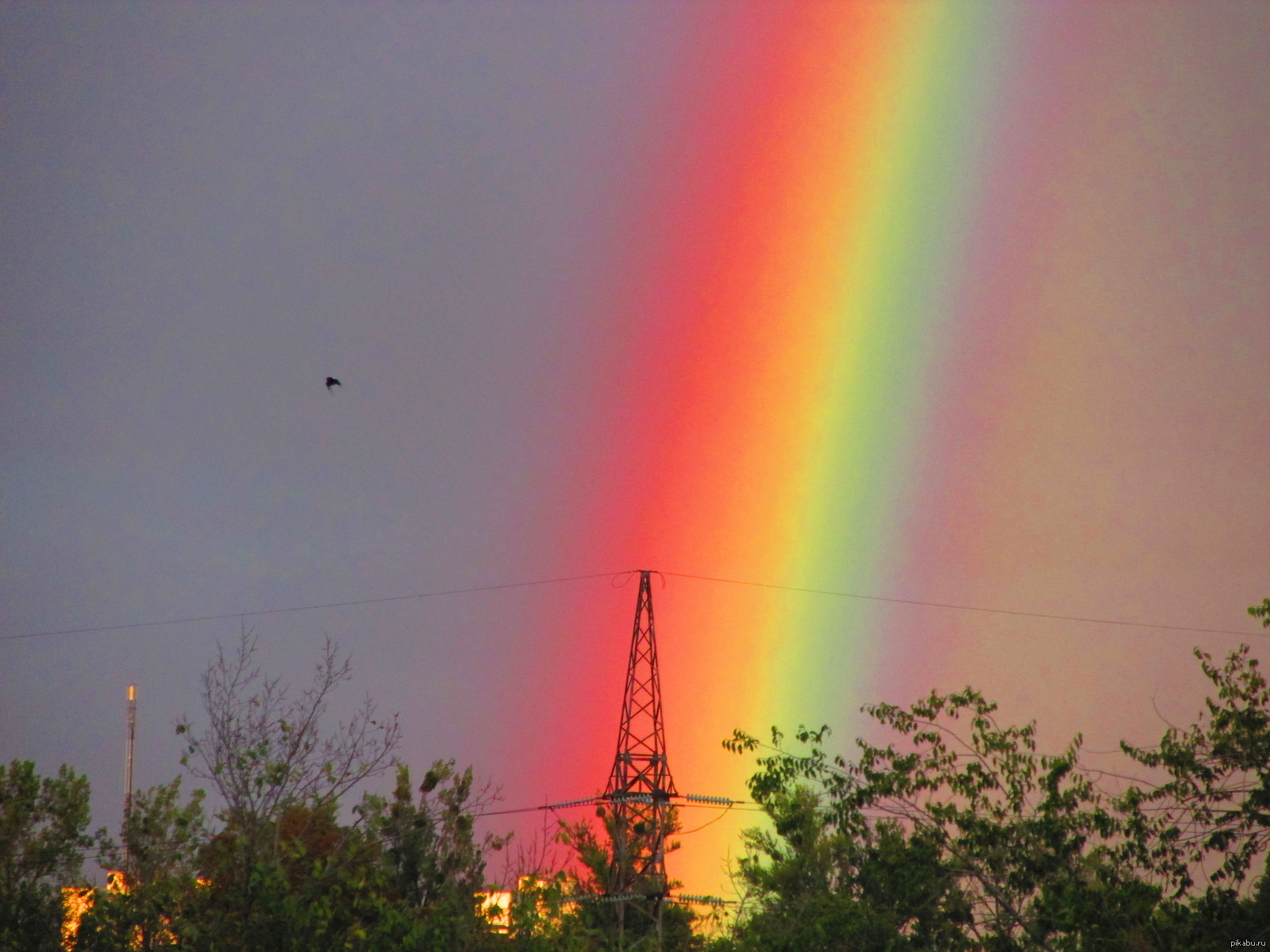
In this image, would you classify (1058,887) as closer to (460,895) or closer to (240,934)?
(460,895)

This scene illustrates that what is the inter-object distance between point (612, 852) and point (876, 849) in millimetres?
26721

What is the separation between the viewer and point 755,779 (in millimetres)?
20250

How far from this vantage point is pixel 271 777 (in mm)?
18516

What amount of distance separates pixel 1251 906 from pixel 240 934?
505 inches

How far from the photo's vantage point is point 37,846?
20141 mm

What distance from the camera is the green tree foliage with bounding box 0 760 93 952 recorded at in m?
19.4

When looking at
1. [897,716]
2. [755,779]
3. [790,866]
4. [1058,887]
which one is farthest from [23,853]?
[790,866]

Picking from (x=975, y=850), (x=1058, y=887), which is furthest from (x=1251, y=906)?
(x=975, y=850)

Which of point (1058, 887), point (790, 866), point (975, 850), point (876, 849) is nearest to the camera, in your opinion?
point (1058, 887)

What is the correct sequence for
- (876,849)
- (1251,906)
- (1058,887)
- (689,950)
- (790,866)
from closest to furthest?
1. (1251,906)
2. (1058,887)
3. (876,849)
4. (689,950)
5. (790,866)

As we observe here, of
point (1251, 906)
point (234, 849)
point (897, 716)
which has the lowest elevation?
point (1251, 906)

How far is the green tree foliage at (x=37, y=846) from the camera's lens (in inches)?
765

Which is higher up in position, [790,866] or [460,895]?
[790,866]

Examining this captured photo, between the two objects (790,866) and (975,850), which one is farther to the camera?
(790,866)
